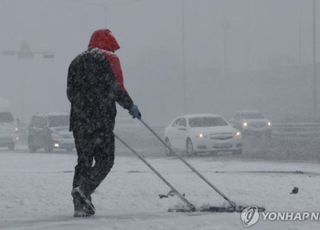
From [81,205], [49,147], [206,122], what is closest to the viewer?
[81,205]

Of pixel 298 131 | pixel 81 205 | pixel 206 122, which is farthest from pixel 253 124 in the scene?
pixel 81 205

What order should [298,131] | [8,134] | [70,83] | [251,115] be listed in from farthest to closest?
[251,115] < [298,131] < [8,134] < [70,83]

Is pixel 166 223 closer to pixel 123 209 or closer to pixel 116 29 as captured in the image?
pixel 123 209

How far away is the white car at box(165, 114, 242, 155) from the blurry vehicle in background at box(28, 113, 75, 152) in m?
5.01

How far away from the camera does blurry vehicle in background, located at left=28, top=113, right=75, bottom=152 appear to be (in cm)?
3288

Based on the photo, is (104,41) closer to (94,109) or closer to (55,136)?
(94,109)

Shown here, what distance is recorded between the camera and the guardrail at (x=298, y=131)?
4084cm

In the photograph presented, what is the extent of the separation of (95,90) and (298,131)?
3464cm

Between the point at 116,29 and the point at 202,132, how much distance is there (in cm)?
12519

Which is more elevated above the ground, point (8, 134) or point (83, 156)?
point (83, 156)

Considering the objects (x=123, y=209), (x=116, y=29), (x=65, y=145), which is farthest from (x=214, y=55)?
(x=123, y=209)

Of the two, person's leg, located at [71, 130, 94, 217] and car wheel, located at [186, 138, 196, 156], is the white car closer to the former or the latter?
car wheel, located at [186, 138, 196, 156]

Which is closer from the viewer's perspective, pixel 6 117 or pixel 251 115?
pixel 6 117

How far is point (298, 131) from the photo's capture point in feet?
139
